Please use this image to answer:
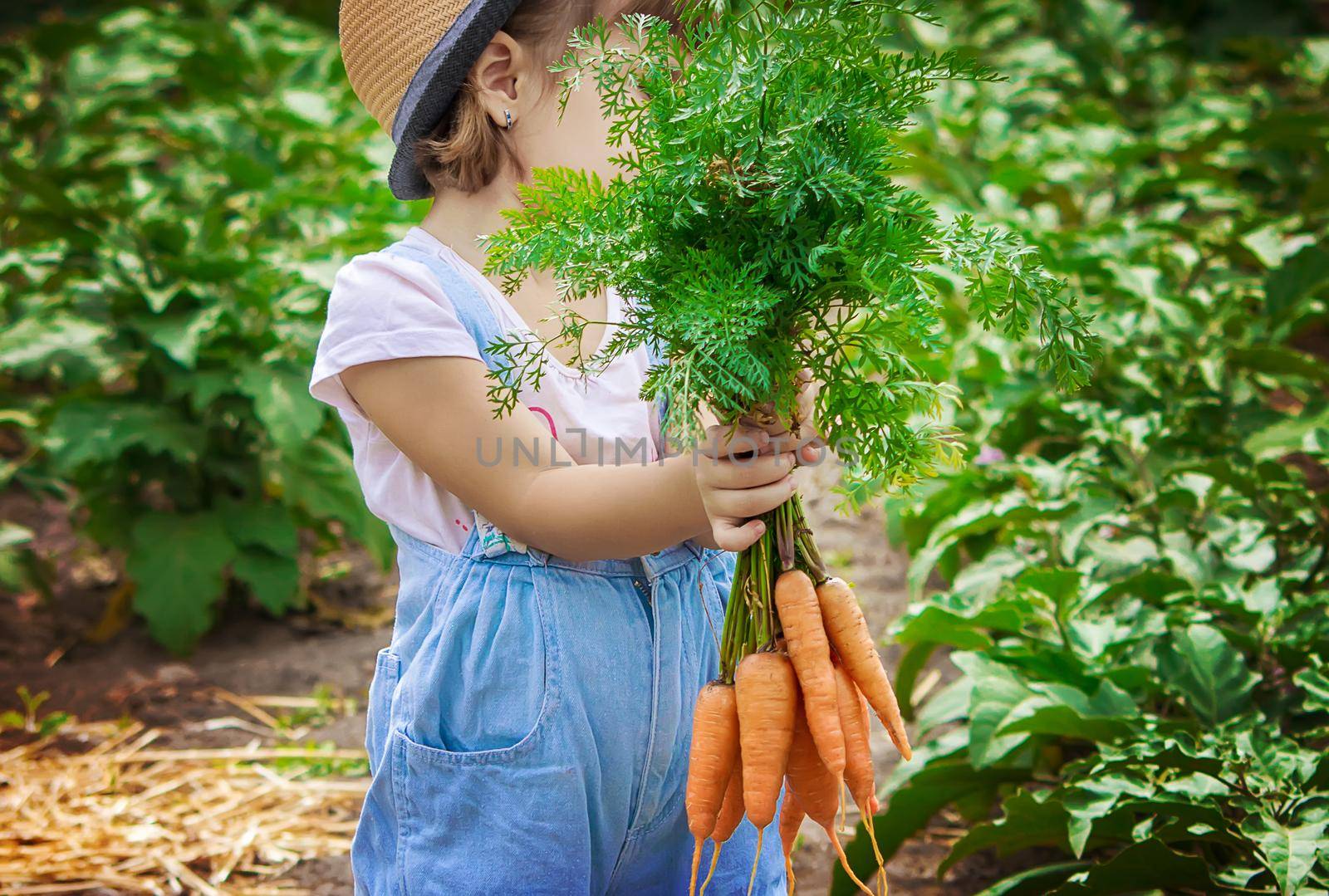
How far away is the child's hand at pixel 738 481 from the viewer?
1.29 meters

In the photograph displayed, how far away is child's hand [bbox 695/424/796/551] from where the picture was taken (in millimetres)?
1295

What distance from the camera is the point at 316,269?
3.50m

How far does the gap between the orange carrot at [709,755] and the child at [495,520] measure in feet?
0.21

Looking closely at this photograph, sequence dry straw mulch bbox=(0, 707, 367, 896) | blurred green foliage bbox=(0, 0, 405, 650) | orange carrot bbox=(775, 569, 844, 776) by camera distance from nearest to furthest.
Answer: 1. orange carrot bbox=(775, 569, 844, 776)
2. dry straw mulch bbox=(0, 707, 367, 896)
3. blurred green foliage bbox=(0, 0, 405, 650)

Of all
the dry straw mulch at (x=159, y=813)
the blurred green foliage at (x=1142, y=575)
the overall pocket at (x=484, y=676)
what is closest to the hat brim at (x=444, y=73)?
the overall pocket at (x=484, y=676)

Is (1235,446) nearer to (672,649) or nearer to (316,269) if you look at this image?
(672,649)

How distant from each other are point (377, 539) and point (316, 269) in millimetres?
793

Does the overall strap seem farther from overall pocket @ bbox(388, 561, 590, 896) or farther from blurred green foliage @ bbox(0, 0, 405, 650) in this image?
blurred green foliage @ bbox(0, 0, 405, 650)

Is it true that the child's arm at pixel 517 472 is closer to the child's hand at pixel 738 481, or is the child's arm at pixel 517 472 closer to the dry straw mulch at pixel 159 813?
the child's hand at pixel 738 481

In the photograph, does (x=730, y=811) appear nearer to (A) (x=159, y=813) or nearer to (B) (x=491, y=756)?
(B) (x=491, y=756)

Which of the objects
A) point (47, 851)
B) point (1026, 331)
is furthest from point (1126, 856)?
point (47, 851)

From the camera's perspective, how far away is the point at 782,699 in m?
1.54

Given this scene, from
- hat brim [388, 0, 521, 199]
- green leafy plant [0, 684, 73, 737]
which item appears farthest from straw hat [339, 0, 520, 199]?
green leafy plant [0, 684, 73, 737]

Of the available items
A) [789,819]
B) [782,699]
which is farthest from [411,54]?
[789,819]
